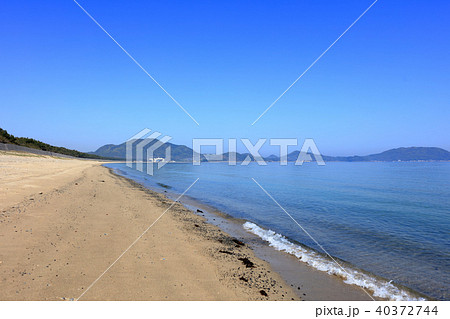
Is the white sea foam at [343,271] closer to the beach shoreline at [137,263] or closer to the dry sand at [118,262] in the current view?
the beach shoreline at [137,263]

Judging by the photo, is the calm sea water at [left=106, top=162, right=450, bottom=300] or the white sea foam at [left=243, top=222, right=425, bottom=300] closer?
the white sea foam at [left=243, top=222, right=425, bottom=300]

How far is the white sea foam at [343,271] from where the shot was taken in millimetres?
5385

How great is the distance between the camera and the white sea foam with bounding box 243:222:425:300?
5.39 metres

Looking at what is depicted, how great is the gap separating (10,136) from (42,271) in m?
67.5

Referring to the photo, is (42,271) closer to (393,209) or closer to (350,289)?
(350,289)

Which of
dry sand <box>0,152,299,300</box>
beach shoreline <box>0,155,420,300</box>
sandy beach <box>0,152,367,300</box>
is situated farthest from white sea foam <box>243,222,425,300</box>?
dry sand <box>0,152,299,300</box>

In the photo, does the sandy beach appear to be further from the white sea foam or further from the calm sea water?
the calm sea water

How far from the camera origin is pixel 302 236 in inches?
374

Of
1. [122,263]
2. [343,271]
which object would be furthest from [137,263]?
[343,271]

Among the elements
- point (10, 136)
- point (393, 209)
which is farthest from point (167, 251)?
point (10, 136)

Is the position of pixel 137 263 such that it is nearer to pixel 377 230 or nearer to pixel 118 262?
pixel 118 262

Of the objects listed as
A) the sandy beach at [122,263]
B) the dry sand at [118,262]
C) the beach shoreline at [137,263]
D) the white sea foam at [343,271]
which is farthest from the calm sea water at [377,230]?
the dry sand at [118,262]

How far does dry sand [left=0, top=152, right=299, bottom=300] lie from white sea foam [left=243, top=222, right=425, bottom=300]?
4.31 ft

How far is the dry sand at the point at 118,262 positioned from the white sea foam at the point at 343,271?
4.31 ft
